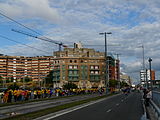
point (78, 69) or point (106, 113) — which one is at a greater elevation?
point (78, 69)

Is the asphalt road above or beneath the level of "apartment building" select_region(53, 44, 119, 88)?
beneath

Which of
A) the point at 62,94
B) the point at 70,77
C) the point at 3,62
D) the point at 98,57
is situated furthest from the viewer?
the point at 3,62

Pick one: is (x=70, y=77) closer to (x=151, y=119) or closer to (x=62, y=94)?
(x=62, y=94)

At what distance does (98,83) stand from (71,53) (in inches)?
710

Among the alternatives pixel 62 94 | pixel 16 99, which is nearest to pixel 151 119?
pixel 16 99

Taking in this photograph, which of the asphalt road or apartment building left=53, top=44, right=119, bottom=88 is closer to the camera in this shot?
the asphalt road

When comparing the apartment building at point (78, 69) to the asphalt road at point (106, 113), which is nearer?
the asphalt road at point (106, 113)

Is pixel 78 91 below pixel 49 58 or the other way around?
below

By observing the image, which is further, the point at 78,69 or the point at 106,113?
the point at 78,69

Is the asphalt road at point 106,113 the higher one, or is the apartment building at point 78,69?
the apartment building at point 78,69

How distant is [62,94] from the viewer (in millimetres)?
56250

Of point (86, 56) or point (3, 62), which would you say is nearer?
point (86, 56)

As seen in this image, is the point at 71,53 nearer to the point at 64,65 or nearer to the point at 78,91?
the point at 64,65

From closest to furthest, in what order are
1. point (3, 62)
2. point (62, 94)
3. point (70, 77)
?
1. point (62, 94)
2. point (70, 77)
3. point (3, 62)
